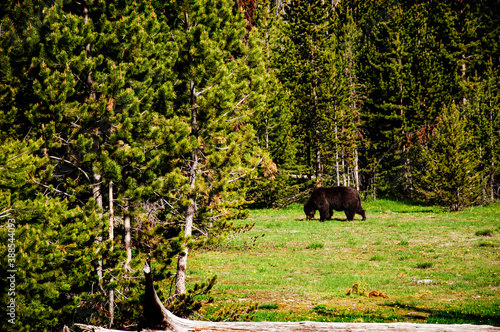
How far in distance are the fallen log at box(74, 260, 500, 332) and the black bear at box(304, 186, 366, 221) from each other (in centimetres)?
1838

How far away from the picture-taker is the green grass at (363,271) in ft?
29.0

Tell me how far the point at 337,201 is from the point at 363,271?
1098cm

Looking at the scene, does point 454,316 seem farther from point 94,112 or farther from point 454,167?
point 454,167

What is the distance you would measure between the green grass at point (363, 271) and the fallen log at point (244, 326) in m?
3.21

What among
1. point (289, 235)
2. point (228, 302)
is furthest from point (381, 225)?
point (228, 302)

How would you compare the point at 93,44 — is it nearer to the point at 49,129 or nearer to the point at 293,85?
the point at 49,129

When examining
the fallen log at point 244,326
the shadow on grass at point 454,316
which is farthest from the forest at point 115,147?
the shadow on grass at point 454,316

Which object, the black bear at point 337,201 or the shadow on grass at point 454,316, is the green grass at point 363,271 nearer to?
the shadow on grass at point 454,316

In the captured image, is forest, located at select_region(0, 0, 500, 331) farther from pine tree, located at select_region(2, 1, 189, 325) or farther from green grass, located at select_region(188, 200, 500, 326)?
green grass, located at select_region(188, 200, 500, 326)

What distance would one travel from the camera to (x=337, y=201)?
76.3 ft

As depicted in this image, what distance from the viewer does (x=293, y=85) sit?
34875 mm

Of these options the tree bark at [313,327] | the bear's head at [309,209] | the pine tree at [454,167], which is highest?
the pine tree at [454,167]

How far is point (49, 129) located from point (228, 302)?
5.27 metres

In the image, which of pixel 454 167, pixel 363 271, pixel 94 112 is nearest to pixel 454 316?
pixel 363 271
